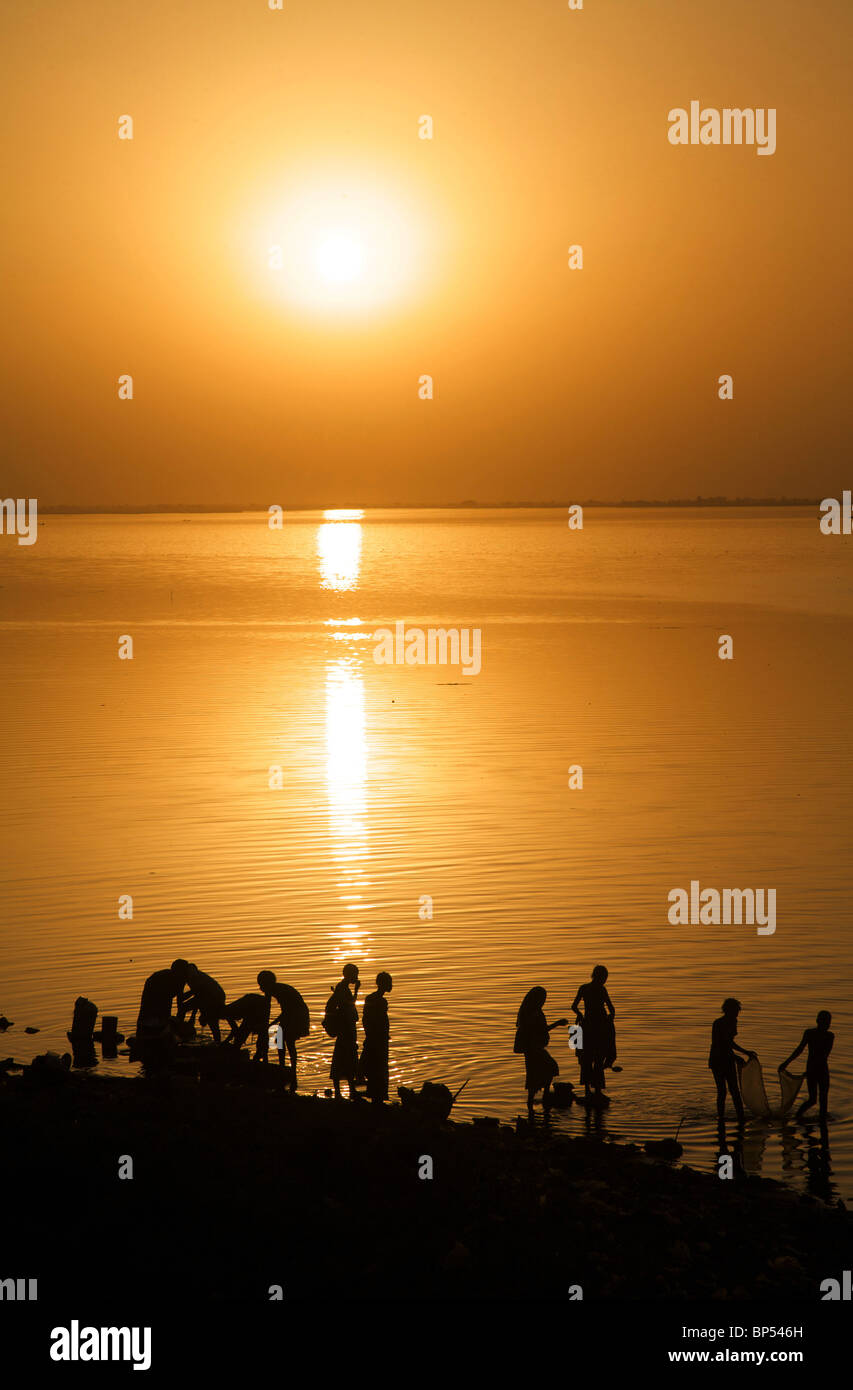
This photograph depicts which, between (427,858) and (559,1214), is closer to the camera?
(559,1214)

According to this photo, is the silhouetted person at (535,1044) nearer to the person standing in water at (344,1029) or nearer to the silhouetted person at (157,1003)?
the person standing in water at (344,1029)

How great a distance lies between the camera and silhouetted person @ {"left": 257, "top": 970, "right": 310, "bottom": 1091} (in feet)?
55.8

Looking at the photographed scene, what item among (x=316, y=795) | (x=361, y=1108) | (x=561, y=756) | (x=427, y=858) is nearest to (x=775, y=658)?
(x=561, y=756)

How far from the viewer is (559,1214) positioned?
1253 centimetres

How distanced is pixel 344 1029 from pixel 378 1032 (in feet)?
1.35

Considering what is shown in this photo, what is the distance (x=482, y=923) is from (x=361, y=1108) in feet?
30.8

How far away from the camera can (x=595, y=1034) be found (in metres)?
16.8

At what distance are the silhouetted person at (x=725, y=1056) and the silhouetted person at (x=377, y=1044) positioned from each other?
3.65m

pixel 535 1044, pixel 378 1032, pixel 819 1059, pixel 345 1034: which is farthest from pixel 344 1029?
pixel 819 1059

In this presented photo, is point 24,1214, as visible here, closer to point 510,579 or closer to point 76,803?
point 76,803

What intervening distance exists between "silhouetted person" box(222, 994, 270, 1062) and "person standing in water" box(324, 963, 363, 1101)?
1.13 meters

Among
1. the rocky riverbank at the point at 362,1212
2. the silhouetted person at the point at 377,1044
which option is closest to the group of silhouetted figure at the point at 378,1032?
the silhouetted person at the point at 377,1044

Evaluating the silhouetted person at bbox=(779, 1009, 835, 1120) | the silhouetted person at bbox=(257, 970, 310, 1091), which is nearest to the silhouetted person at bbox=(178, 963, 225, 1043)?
the silhouetted person at bbox=(257, 970, 310, 1091)
